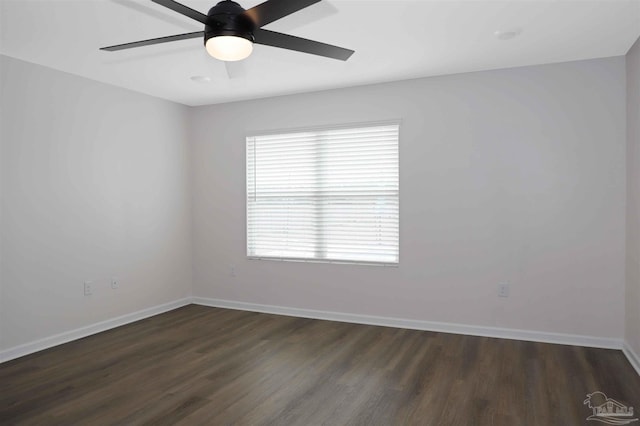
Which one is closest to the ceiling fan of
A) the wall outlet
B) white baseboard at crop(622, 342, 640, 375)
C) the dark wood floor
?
the dark wood floor

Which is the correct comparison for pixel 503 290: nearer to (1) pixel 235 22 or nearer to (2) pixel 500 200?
(2) pixel 500 200

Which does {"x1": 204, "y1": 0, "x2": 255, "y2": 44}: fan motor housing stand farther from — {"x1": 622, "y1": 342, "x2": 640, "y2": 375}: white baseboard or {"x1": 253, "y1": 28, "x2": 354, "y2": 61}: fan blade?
{"x1": 622, "y1": 342, "x2": 640, "y2": 375}: white baseboard

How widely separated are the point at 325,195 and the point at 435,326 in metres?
1.76

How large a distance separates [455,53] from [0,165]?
3.79m

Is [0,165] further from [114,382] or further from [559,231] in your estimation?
[559,231]

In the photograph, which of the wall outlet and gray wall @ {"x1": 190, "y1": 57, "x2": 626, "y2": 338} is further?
the wall outlet

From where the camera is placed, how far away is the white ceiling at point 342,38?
2.67m

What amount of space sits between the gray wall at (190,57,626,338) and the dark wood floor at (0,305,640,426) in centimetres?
38

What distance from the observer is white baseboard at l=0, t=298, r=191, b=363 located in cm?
352

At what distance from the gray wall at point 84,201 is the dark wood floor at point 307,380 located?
455 millimetres

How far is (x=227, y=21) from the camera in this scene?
1979mm

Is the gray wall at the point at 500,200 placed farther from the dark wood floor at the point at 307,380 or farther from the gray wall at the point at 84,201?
the gray wall at the point at 84,201

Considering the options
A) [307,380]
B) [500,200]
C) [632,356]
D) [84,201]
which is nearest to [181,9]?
[307,380]

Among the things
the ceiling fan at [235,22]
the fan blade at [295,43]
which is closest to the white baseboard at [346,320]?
the fan blade at [295,43]
